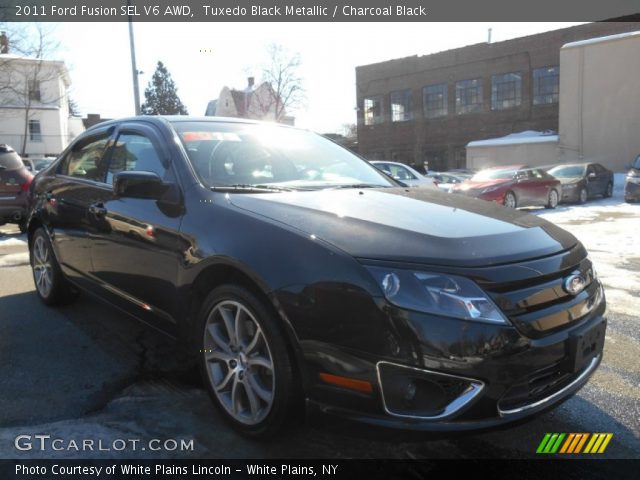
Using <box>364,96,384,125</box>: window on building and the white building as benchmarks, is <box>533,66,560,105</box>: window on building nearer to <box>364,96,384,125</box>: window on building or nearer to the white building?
<box>364,96,384,125</box>: window on building

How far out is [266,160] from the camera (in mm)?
3293

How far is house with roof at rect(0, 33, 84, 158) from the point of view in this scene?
3822cm

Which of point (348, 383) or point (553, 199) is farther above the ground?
point (348, 383)

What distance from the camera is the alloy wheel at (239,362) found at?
2.37 m

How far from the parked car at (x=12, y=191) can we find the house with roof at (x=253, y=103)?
3981cm

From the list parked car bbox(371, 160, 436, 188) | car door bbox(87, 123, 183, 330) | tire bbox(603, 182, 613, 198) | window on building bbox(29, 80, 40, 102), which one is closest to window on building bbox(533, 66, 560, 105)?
tire bbox(603, 182, 613, 198)

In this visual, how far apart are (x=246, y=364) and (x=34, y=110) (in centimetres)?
4572

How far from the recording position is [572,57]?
25.6 m

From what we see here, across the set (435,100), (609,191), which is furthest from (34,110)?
(609,191)

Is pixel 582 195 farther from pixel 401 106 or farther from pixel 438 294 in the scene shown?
pixel 401 106

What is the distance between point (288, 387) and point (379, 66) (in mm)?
41267

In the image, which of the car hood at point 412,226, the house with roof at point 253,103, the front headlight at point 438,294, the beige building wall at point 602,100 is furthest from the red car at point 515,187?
the house with roof at point 253,103

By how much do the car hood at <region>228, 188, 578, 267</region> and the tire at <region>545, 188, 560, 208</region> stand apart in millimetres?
13105
